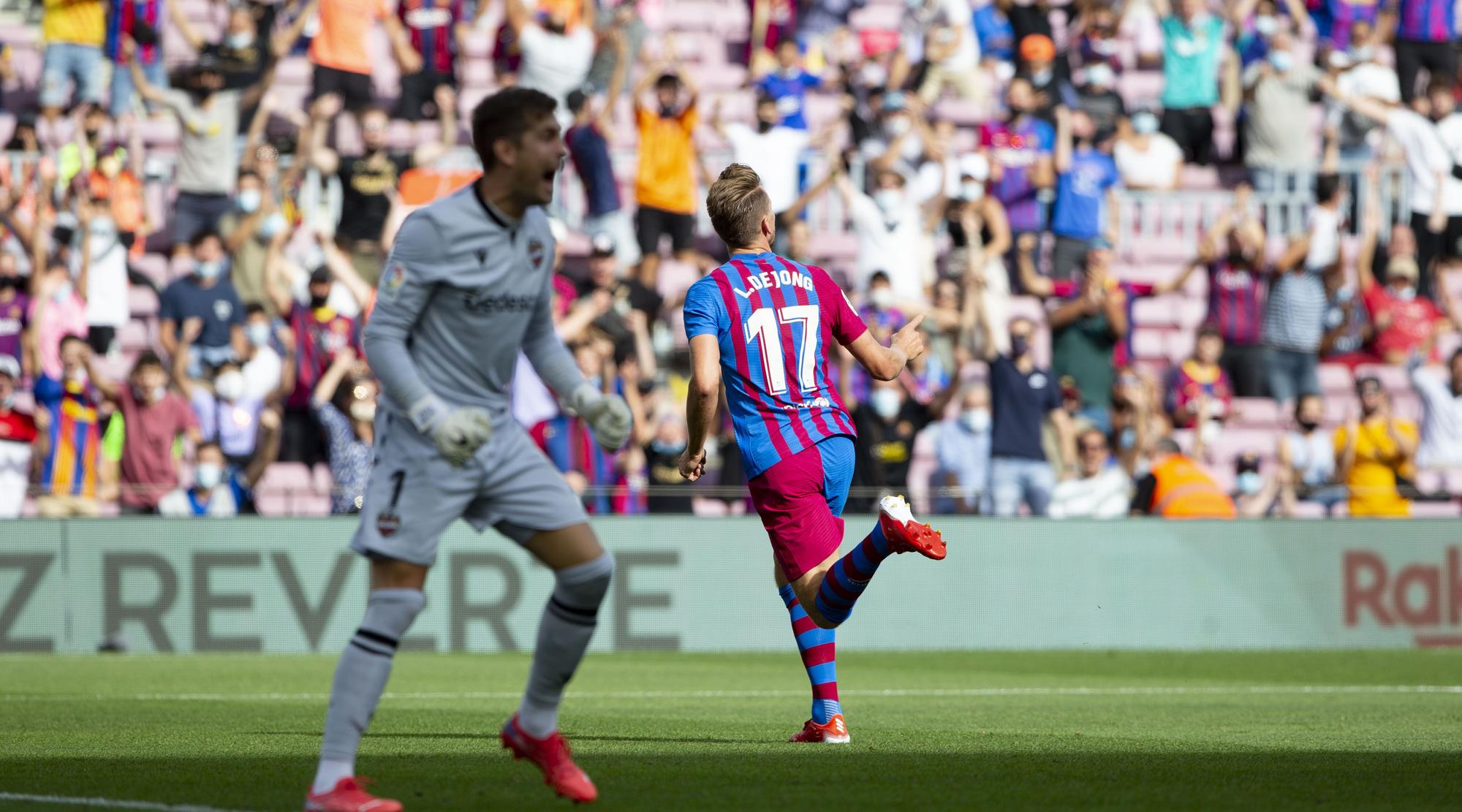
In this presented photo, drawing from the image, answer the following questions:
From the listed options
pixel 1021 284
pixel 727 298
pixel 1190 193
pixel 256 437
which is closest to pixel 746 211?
pixel 727 298

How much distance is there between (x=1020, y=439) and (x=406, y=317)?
11540mm

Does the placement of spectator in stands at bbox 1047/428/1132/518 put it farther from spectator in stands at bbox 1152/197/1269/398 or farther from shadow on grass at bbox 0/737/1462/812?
shadow on grass at bbox 0/737/1462/812

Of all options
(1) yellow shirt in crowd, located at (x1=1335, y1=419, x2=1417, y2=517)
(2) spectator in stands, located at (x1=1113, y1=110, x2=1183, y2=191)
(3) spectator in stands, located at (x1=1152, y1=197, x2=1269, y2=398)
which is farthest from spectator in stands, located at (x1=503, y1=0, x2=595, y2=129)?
(1) yellow shirt in crowd, located at (x1=1335, y1=419, x2=1417, y2=517)

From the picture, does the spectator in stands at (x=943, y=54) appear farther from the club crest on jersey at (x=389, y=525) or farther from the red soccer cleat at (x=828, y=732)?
the club crest on jersey at (x=389, y=525)

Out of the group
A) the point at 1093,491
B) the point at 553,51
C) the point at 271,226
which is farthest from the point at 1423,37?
the point at 271,226

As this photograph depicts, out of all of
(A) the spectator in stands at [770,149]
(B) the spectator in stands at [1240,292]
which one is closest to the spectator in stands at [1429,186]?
(B) the spectator in stands at [1240,292]

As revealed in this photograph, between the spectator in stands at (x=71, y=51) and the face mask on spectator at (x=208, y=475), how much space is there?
18.0 ft

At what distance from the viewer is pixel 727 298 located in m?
8.15

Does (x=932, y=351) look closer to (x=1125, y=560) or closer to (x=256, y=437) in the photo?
(x=1125, y=560)

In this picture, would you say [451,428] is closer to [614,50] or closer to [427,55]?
[614,50]

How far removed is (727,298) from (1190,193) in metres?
A: 14.3

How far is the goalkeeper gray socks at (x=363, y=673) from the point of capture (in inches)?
227

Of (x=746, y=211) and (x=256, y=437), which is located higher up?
(x=746, y=211)

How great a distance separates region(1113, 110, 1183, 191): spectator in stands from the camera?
2138 centimetres
